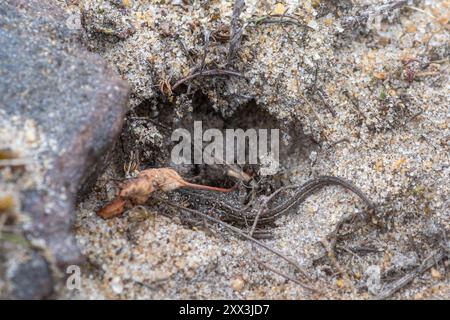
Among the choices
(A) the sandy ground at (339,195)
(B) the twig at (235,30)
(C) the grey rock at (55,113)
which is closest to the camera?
(C) the grey rock at (55,113)

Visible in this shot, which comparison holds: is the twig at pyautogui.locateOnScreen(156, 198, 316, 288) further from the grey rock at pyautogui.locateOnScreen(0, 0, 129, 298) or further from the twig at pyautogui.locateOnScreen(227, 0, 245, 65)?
the twig at pyautogui.locateOnScreen(227, 0, 245, 65)

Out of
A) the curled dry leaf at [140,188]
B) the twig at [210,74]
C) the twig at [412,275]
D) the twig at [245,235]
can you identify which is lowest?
the twig at [412,275]

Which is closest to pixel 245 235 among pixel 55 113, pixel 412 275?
pixel 412 275

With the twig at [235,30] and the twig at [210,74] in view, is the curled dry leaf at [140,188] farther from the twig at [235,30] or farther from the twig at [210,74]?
the twig at [235,30]

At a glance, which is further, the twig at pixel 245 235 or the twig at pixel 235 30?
the twig at pixel 235 30

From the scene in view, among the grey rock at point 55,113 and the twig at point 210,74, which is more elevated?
the twig at point 210,74

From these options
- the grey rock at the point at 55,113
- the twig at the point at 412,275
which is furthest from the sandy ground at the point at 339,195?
the grey rock at the point at 55,113

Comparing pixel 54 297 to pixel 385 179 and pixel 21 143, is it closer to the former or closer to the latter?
pixel 21 143
